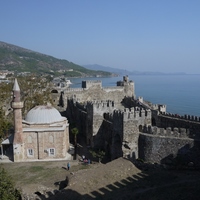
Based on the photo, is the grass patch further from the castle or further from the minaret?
the castle

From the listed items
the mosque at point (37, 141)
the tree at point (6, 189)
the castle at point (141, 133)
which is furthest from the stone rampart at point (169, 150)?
the tree at point (6, 189)

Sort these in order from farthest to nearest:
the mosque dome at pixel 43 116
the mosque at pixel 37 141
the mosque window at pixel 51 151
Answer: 1. the mosque dome at pixel 43 116
2. the mosque window at pixel 51 151
3. the mosque at pixel 37 141

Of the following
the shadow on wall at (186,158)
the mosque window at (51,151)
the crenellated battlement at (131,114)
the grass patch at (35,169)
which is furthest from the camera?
the mosque window at (51,151)

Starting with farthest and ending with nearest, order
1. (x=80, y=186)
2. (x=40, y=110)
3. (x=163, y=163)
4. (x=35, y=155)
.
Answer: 1. (x=40, y=110)
2. (x=35, y=155)
3. (x=163, y=163)
4. (x=80, y=186)

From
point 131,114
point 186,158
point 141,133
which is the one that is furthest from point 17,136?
point 186,158

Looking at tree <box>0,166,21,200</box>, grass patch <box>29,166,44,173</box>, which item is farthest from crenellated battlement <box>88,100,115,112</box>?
tree <box>0,166,21,200</box>

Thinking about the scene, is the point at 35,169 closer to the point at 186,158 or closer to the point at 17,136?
the point at 17,136

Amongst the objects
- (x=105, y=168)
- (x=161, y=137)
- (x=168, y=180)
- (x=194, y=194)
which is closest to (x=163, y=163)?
(x=161, y=137)

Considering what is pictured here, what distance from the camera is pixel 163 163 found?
64.6 feet

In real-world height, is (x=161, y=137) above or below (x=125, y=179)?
above

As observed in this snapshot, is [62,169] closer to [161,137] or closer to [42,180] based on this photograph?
[42,180]

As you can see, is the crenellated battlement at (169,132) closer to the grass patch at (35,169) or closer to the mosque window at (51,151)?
the grass patch at (35,169)

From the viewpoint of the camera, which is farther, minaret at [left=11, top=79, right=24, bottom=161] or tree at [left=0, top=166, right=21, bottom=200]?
minaret at [left=11, top=79, right=24, bottom=161]

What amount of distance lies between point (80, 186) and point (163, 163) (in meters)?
6.68
